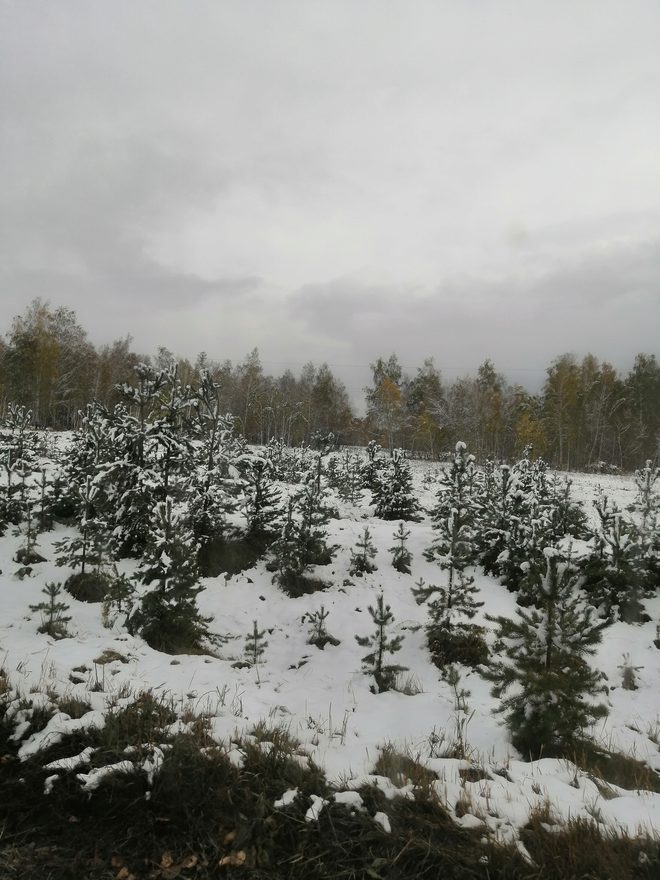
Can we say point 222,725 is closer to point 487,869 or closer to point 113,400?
point 487,869

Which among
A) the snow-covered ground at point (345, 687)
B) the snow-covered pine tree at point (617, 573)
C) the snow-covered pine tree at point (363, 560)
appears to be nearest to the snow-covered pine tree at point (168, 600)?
the snow-covered ground at point (345, 687)

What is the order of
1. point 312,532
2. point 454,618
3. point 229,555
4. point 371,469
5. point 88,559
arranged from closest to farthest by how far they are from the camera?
point 454,618 < point 88,559 < point 229,555 < point 312,532 < point 371,469

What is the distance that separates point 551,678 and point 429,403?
47623 millimetres

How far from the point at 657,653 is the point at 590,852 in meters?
8.91

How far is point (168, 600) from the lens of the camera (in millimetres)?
7344

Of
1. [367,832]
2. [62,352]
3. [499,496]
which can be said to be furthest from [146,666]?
[62,352]

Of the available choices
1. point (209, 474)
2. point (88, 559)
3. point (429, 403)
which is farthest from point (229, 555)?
point (429, 403)

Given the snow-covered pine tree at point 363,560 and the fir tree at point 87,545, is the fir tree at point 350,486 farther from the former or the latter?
the fir tree at point 87,545

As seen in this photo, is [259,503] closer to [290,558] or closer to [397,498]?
[290,558]

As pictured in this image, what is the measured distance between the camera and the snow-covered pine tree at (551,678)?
15.0 ft

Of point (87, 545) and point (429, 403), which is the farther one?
point (429, 403)

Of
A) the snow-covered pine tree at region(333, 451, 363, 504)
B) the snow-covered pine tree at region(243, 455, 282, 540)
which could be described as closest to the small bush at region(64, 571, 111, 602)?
the snow-covered pine tree at region(243, 455, 282, 540)

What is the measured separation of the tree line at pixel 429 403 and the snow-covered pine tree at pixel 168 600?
31.8 meters

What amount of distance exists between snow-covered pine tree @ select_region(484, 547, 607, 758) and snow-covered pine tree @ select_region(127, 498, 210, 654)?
16.0 feet
